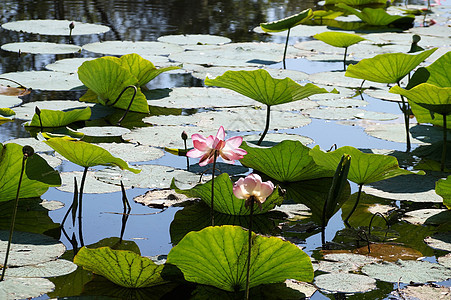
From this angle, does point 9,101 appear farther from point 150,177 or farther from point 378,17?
point 378,17

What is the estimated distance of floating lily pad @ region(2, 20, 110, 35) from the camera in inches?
192

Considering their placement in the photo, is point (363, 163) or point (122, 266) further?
point (363, 163)

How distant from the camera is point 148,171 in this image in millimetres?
2230

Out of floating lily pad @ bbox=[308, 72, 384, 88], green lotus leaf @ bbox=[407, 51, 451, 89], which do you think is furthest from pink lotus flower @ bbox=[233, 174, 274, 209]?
floating lily pad @ bbox=[308, 72, 384, 88]

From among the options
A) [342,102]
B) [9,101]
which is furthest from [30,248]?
[342,102]

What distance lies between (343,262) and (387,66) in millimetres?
1120

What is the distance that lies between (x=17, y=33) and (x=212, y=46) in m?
1.53

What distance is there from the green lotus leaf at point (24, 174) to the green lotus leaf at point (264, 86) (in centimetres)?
86

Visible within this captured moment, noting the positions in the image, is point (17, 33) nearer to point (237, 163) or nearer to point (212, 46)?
point (212, 46)

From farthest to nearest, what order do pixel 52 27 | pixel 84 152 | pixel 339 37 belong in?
pixel 52 27, pixel 339 37, pixel 84 152

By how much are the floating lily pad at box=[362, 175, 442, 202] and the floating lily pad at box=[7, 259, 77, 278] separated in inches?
42.4

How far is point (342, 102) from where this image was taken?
3.36 m

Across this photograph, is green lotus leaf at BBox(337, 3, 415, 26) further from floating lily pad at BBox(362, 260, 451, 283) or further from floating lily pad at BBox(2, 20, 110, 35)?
floating lily pad at BBox(362, 260, 451, 283)

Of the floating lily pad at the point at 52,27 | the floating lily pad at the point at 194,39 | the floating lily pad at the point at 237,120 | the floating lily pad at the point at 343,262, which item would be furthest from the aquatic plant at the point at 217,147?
the floating lily pad at the point at 52,27
